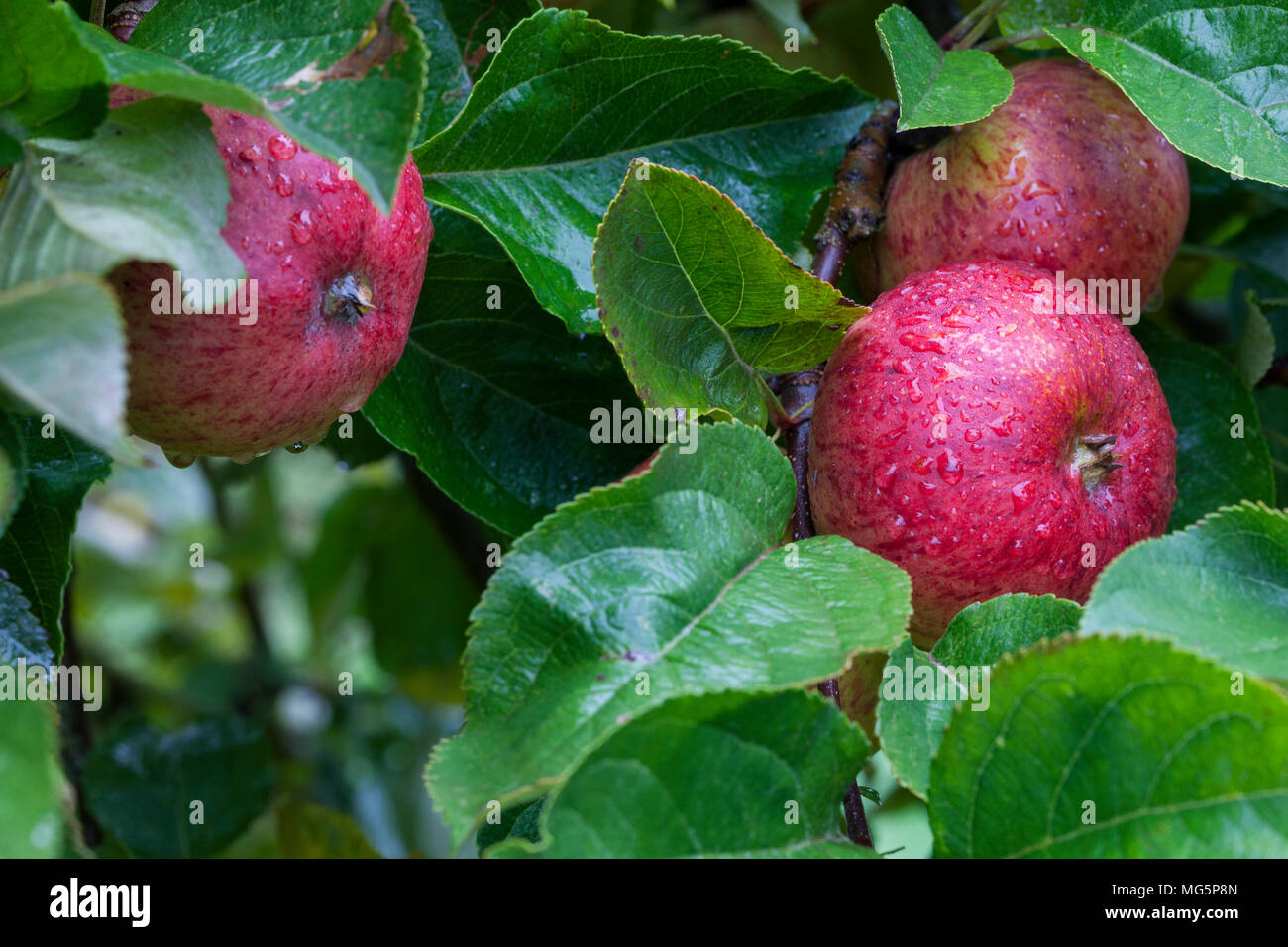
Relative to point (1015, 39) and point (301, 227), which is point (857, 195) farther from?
point (301, 227)

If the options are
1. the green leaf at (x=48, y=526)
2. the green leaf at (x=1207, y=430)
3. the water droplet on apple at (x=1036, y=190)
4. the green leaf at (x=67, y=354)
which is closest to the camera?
the green leaf at (x=67, y=354)

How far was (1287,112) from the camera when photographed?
3.01 ft

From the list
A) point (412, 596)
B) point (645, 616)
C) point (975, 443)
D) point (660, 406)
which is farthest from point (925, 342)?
point (412, 596)

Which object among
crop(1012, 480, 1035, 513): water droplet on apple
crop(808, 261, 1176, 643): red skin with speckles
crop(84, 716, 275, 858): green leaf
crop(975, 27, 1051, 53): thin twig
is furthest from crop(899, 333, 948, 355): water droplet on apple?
crop(84, 716, 275, 858): green leaf

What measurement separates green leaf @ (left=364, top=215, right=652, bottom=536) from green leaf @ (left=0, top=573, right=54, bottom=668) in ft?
1.09

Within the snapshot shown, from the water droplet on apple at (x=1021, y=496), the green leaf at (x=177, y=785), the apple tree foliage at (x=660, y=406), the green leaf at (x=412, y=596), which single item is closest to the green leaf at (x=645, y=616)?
the apple tree foliage at (x=660, y=406)

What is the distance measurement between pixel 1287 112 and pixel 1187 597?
1.46ft

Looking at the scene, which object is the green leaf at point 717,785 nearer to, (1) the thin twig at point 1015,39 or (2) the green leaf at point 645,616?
(2) the green leaf at point 645,616

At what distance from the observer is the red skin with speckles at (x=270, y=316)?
0.72m

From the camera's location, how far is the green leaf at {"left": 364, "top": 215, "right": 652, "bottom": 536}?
1.01m

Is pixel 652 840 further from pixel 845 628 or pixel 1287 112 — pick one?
pixel 1287 112

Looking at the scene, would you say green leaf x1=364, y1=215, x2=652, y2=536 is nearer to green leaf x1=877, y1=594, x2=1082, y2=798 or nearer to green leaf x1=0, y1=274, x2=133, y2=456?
green leaf x1=877, y1=594, x2=1082, y2=798

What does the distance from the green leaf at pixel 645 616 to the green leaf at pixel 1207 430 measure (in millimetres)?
502
